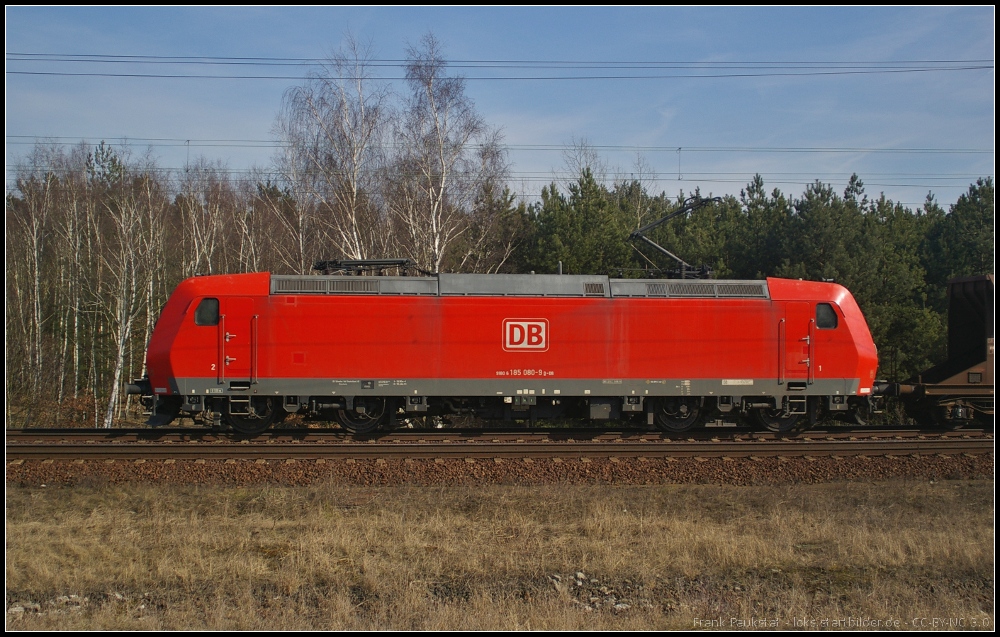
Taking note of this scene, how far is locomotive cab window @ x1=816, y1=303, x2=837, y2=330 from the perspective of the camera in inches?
560

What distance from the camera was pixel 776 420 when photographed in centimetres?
1470

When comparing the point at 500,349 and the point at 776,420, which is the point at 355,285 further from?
the point at 776,420

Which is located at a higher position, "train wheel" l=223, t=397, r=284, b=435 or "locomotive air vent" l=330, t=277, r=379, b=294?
"locomotive air vent" l=330, t=277, r=379, b=294

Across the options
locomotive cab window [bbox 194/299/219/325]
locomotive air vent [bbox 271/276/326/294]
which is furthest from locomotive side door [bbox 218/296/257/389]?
locomotive air vent [bbox 271/276/326/294]

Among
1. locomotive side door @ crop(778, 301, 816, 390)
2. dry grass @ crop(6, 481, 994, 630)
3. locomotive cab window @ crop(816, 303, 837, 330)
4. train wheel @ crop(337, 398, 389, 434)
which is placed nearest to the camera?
dry grass @ crop(6, 481, 994, 630)

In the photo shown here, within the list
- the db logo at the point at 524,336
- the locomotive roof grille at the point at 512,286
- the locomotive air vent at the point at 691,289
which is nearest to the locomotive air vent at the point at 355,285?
the locomotive roof grille at the point at 512,286

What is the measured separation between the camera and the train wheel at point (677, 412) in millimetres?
14320

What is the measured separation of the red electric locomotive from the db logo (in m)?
0.02

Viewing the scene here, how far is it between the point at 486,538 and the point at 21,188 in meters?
30.1

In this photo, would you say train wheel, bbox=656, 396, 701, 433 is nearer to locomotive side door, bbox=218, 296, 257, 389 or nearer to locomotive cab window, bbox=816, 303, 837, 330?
locomotive cab window, bbox=816, 303, 837, 330

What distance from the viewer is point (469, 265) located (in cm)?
2805

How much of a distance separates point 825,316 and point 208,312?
41.8 feet

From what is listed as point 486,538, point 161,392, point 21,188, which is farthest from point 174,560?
point 21,188

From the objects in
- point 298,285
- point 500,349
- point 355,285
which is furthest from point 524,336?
point 298,285
